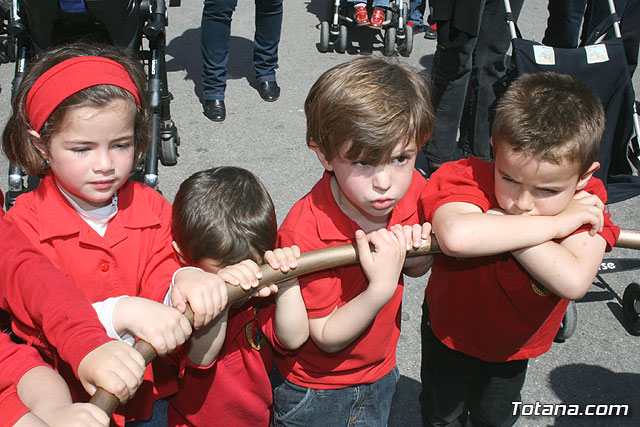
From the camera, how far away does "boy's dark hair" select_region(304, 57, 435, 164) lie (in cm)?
162

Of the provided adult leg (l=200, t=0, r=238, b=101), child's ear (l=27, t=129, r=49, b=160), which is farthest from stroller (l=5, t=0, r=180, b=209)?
child's ear (l=27, t=129, r=49, b=160)

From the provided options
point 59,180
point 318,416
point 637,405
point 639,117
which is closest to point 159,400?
point 318,416

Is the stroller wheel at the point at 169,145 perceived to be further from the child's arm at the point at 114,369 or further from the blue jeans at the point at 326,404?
the child's arm at the point at 114,369

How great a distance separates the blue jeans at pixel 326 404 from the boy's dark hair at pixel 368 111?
0.73 metres

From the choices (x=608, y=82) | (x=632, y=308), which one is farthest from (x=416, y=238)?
(x=632, y=308)

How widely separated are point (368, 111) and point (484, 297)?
0.77 metres

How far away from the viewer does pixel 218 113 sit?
5.07 m

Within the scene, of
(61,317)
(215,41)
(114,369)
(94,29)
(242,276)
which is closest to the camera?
(114,369)

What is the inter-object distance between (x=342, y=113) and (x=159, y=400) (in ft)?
3.40

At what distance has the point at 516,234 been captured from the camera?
5.37 feet

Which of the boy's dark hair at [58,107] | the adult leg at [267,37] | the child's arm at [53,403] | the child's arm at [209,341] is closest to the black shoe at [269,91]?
the adult leg at [267,37]

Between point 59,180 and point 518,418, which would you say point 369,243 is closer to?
point 59,180

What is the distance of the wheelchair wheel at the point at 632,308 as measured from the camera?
3.37 metres

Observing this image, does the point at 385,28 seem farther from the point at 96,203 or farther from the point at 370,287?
the point at 370,287
